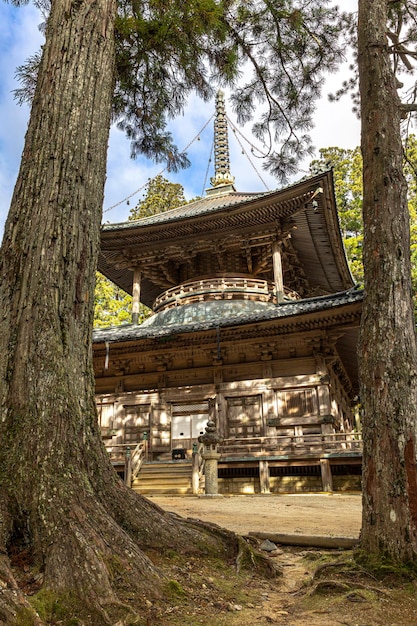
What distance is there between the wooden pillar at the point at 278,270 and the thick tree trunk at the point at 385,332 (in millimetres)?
10498

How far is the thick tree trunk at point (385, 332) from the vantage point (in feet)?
10.4

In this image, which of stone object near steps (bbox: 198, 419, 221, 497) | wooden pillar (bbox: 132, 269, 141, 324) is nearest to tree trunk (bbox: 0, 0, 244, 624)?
stone object near steps (bbox: 198, 419, 221, 497)

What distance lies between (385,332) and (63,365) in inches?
93.2

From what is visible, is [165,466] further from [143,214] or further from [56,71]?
[143,214]

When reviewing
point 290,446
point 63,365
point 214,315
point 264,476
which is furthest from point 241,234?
point 63,365

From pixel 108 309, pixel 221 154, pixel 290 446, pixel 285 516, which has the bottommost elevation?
pixel 285 516

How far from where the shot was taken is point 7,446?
9.00ft

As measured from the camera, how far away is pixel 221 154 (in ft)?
80.2

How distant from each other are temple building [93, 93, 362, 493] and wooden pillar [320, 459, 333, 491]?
2 cm

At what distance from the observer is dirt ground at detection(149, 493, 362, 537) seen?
5.25 m

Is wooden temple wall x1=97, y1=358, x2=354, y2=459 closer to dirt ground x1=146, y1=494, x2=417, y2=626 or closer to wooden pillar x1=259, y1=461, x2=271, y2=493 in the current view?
wooden pillar x1=259, y1=461, x2=271, y2=493

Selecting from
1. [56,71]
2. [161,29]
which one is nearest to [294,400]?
[161,29]

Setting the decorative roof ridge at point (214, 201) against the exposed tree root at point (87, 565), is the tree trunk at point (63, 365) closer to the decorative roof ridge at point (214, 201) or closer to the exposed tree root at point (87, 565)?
the exposed tree root at point (87, 565)

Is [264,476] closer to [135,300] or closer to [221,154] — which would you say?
[135,300]
